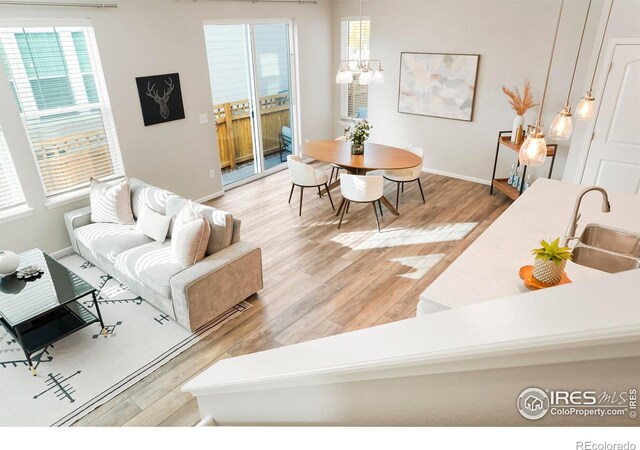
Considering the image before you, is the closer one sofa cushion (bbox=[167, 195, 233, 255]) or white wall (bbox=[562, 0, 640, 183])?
sofa cushion (bbox=[167, 195, 233, 255])

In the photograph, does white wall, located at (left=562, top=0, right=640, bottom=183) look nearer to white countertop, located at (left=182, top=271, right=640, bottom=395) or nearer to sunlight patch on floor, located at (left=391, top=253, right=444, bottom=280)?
sunlight patch on floor, located at (left=391, top=253, right=444, bottom=280)

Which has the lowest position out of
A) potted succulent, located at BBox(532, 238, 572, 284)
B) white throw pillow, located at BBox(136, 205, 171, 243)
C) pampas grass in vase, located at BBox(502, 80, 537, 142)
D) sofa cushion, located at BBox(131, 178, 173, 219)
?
white throw pillow, located at BBox(136, 205, 171, 243)

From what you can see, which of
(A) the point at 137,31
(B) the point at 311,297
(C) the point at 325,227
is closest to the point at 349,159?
(C) the point at 325,227

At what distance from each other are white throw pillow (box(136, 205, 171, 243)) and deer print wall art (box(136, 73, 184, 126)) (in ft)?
4.84

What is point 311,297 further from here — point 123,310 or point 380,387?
point 380,387

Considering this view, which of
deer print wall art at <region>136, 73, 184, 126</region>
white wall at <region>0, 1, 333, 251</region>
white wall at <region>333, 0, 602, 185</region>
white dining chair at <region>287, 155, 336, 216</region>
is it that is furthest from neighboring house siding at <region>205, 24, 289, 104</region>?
white dining chair at <region>287, 155, 336, 216</region>

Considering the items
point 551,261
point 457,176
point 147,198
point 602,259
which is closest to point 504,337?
point 551,261

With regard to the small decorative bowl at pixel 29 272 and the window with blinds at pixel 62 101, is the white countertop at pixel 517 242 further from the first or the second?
the window with blinds at pixel 62 101

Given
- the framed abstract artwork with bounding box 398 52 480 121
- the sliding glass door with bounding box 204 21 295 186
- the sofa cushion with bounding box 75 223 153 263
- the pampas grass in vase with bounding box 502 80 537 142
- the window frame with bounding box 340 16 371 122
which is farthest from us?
the window frame with bounding box 340 16 371 122

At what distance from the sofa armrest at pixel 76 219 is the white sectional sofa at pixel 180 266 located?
Answer: 16 centimetres

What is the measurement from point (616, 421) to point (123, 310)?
3845 millimetres

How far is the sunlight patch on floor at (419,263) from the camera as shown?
4.23 meters

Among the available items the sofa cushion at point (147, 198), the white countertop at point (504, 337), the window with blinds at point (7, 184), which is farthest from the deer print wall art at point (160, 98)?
the white countertop at point (504, 337)

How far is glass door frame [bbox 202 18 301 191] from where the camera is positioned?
20.0ft
